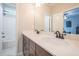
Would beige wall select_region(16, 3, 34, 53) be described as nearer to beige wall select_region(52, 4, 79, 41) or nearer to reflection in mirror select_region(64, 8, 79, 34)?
beige wall select_region(52, 4, 79, 41)

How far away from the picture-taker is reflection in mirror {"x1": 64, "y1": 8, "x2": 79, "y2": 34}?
1.57 metres

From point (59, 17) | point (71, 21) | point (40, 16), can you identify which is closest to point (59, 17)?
point (59, 17)

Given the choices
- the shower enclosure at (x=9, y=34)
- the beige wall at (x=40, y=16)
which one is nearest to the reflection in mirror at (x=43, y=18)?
the beige wall at (x=40, y=16)

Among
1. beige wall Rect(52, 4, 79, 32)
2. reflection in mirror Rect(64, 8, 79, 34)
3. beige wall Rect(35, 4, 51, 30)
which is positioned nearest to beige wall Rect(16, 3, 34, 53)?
beige wall Rect(35, 4, 51, 30)

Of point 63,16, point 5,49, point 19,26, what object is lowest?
point 5,49

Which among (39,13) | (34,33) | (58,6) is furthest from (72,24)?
(34,33)

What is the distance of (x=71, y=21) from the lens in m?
1.61

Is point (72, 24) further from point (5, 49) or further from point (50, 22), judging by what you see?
point (5, 49)

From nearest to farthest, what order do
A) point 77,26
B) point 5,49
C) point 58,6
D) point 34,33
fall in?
1. point 77,26
2. point 58,6
3. point 5,49
4. point 34,33

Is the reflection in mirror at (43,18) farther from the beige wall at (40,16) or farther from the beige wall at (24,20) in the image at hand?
the beige wall at (24,20)

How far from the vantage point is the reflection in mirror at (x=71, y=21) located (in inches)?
61.7

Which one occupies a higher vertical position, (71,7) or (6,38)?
(71,7)

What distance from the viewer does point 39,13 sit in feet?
6.93

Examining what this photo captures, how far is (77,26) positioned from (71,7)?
0.32 m
